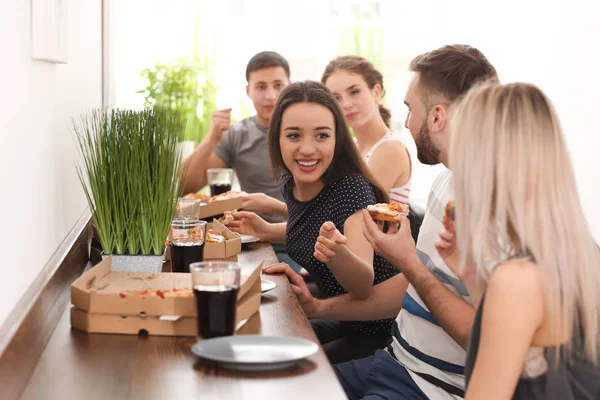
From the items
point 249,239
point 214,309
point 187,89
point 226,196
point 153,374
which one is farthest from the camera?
point 187,89

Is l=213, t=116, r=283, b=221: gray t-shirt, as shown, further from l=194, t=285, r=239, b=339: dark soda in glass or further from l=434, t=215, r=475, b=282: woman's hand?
l=194, t=285, r=239, b=339: dark soda in glass

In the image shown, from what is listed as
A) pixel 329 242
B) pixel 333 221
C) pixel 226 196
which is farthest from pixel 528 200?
pixel 226 196

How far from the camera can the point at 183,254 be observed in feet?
6.19

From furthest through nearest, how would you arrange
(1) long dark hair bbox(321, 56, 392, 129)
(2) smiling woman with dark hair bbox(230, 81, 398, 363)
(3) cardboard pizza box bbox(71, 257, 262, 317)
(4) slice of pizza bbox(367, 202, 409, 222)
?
(1) long dark hair bbox(321, 56, 392, 129) < (2) smiling woman with dark hair bbox(230, 81, 398, 363) < (4) slice of pizza bbox(367, 202, 409, 222) < (3) cardboard pizza box bbox(71, 257, 262, 317)

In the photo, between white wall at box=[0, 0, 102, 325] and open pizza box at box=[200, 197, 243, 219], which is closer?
white wall at box=[0, 0, 102, 325]

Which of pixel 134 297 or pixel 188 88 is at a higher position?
pixel 188 88

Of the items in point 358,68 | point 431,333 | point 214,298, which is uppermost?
point 358,68

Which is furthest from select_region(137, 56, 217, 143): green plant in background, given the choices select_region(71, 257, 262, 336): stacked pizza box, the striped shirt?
select_region(71, 257, 262, 336): stacked pizza box

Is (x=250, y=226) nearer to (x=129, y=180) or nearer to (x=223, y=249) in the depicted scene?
(x=223, y=249)

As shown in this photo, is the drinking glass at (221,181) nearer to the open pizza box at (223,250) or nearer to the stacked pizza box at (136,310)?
the open pizza box at (223,250)

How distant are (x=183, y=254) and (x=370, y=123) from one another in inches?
82.3

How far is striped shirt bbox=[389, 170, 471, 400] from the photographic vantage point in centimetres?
186

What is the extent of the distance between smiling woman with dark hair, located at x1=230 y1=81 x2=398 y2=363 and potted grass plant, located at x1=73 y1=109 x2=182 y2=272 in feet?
2.40

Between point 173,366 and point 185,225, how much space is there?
2.12ft
